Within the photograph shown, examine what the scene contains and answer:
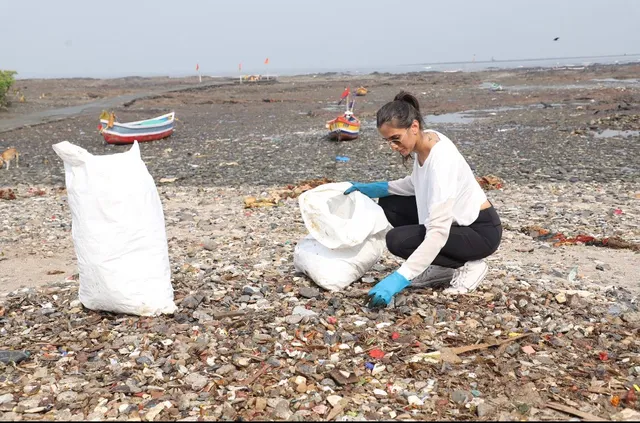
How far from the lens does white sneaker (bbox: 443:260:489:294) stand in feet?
15.5

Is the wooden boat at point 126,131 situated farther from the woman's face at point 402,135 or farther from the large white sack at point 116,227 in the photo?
the woman's face at point 402,135

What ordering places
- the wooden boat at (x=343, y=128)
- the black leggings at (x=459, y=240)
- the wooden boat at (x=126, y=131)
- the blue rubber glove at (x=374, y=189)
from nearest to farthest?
the black leggings at (x=459, y=240), the blue rubber glove at (x=374, y=189), the wooden boat at (x=343, y=128), the wooden boat at (x=126, y=131)

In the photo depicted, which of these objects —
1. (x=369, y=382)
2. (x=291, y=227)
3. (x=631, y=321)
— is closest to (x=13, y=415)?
(x=369, y=382)

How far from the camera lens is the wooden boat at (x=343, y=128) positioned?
1678 centimetres

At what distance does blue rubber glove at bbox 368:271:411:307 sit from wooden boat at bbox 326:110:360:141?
1285 cm

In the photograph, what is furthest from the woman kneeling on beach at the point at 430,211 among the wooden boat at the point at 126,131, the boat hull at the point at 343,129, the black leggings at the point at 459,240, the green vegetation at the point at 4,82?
the green vegetation at the point at 4,82

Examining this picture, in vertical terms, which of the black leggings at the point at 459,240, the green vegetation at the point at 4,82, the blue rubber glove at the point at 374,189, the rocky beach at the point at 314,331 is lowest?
the rocky beach at the point at 314,331

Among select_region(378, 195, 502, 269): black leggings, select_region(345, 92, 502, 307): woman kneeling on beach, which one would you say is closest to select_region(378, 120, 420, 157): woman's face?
select_region(345, 92, 502, 307): woman kneeling on beach

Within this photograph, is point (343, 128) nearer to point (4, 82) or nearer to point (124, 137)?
point (124, 137)

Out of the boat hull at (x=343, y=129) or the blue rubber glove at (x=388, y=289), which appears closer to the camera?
the blue rubber glove at (x=388, y=289)

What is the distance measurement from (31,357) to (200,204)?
585 centimetres

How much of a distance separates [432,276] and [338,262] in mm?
875

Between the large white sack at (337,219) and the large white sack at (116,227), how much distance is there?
1300mm

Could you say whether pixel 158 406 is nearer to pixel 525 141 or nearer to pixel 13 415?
pixel 13 415
